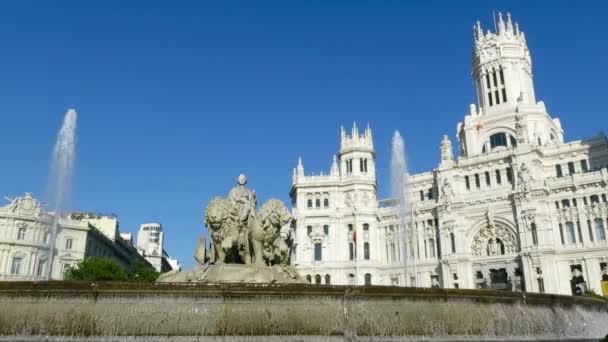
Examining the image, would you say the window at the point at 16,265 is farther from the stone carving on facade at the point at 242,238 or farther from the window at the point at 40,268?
the stone carving on facade at the point at 242,238

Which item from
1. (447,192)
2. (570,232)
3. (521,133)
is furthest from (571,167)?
(447,192)

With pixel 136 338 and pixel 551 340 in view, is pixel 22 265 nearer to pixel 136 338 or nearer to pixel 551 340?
pixel 136 338

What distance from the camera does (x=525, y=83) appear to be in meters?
75.1

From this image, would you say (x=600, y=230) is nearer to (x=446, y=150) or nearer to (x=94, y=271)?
(x=446, y=150)

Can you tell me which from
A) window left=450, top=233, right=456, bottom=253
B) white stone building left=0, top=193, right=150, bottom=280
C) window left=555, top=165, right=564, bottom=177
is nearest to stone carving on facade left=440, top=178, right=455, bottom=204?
window left=450, top=233, right=456, bottom=253

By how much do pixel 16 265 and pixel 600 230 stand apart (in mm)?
70708

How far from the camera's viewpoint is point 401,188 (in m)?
68.4

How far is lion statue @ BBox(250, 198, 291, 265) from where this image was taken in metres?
17.0

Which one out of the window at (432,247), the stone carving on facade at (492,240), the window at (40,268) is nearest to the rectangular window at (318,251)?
the window at (432,247)

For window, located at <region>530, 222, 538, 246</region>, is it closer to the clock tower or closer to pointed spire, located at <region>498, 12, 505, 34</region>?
the clock tower

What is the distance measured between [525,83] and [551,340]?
67.6 m

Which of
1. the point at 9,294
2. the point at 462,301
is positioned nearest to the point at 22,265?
the point at 9,294

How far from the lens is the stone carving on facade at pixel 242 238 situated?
16625 millimetres

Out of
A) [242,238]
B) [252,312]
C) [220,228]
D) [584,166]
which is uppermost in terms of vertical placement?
[584,166]
